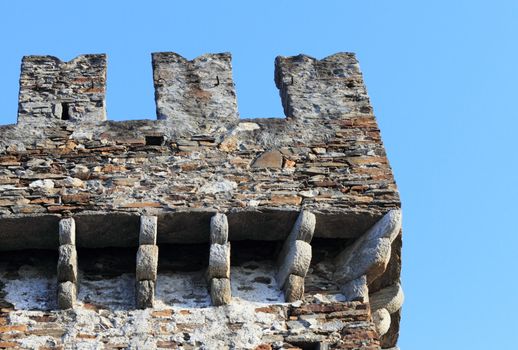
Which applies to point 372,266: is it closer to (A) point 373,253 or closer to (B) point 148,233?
(A) point 373,253

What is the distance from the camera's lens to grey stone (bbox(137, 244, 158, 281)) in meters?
8.99

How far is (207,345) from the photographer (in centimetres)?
858

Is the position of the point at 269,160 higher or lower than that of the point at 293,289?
higher

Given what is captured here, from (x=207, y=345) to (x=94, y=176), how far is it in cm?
168

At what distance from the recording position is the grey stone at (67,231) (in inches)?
358

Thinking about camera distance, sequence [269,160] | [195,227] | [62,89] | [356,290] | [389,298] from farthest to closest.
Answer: [62,89] < [269,160] < [389,298] < [195,227] < [356,290]

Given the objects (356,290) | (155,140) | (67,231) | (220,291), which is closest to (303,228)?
(356,290)

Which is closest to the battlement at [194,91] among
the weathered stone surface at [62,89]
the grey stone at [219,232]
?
the weathered stone surface at [62,89]

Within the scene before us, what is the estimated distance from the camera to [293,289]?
8992 mm

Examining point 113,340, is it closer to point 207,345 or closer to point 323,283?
point 207,345

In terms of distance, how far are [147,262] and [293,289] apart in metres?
0.99

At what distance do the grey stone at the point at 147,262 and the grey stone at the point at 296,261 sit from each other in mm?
865

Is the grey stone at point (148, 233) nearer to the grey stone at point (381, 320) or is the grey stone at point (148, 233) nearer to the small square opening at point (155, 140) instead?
the small square opening at point (155, 140)

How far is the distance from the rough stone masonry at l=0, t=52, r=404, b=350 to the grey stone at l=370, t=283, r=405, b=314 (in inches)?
0.5
